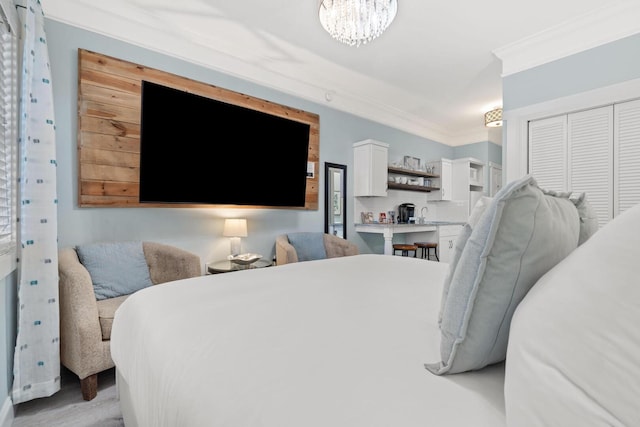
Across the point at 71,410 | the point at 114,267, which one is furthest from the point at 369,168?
the point at 71,410

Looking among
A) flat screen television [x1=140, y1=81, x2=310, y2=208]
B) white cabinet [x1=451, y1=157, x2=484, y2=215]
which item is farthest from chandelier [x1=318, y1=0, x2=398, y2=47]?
white cabinet [x1=451, y1=157, x2=484, y2=215]

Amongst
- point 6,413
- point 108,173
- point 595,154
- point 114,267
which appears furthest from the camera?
point 595,154

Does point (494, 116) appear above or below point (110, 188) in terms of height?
above

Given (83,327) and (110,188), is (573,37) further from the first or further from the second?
(83,327)

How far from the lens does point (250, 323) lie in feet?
3.18

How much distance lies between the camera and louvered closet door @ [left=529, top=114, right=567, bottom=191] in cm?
304

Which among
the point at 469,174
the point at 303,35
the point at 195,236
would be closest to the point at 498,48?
the point at 303,35

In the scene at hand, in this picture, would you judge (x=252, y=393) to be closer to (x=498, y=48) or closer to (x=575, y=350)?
(x=575, y=350)

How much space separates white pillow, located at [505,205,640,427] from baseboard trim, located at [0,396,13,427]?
2.29 m

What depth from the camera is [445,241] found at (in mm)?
5328

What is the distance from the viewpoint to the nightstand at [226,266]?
9.39 ft

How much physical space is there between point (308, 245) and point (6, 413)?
106 inches

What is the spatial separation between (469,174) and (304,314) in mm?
5754

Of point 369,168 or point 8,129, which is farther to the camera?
point 369,168
